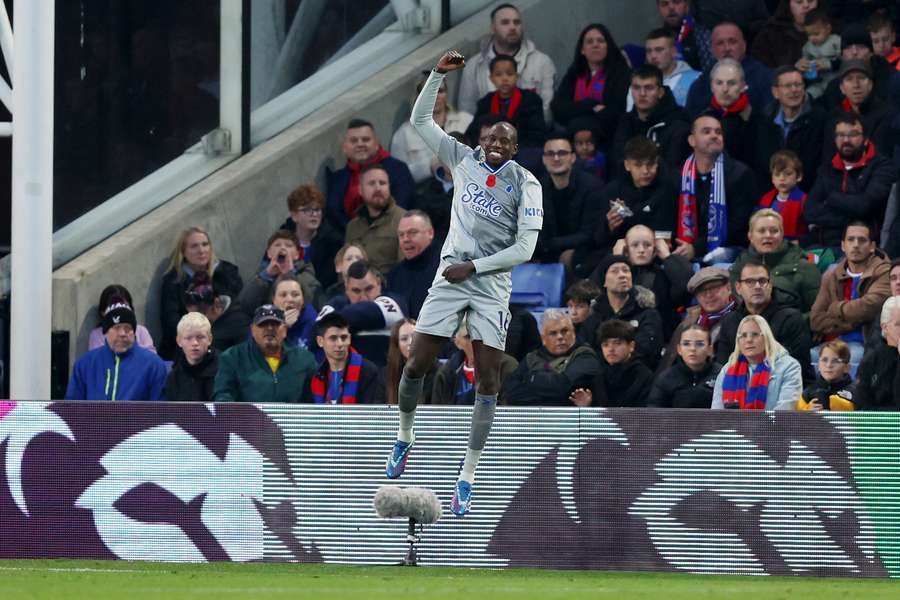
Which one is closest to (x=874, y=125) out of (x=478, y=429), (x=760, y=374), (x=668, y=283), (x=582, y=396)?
(x=668, y=283)

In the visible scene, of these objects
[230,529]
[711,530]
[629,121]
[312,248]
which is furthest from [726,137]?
[230,529]

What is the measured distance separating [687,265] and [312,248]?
131 inches

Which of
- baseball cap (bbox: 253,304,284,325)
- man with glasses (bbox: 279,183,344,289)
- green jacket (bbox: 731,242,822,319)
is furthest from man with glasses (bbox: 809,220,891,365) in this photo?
man with glasses (bbox: 279,183,344,289)

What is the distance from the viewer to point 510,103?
622 inches

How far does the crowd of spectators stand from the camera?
41.6 ft

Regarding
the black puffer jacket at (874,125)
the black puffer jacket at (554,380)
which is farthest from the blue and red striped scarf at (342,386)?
the black puffer jacket at (874,125)

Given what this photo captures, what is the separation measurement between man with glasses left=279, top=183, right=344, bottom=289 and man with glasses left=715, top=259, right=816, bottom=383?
3.76m

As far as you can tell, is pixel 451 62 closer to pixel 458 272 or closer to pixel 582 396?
pixel 458 272

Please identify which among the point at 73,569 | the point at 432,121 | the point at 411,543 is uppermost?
the point at 432,121

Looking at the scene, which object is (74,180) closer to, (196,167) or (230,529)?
(196,167)

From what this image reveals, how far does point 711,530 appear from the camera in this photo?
11180 millimetres

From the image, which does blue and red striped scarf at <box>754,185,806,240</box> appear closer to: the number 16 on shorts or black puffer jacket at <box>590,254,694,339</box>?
black puffer jacket at <box>590,254,694,339</box>

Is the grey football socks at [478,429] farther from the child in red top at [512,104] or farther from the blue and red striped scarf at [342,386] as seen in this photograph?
the child in red top at [512,104]

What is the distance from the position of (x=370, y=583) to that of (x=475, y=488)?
1764mm
